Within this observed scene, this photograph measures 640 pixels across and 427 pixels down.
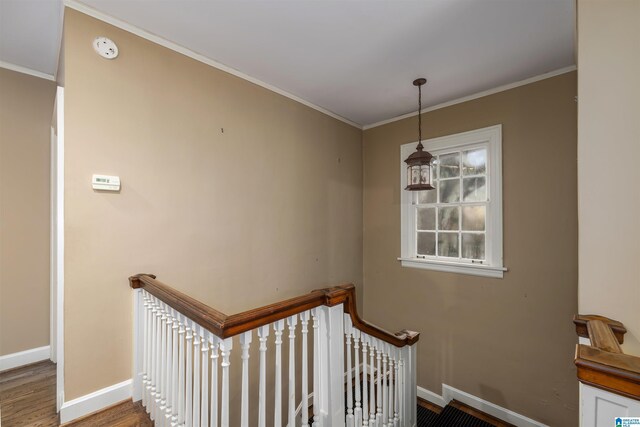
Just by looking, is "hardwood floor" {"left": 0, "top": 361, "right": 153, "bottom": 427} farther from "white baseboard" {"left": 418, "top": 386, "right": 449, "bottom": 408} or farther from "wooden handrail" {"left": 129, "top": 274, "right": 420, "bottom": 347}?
"white baseboard" {"left": 418, "top": 386, "right": 449, "bottom": 408}

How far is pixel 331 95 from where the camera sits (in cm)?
295

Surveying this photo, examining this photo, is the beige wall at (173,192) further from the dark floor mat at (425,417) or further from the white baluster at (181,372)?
the dark floor mat at (425,417)

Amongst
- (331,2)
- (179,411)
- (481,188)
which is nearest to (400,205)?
(481,188)

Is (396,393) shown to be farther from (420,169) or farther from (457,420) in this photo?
(420,169)

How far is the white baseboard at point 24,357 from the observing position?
2.38 m

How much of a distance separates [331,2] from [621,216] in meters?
1.80

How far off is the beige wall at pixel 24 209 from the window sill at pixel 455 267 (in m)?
3.64

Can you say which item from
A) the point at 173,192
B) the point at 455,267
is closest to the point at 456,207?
the point at 455,267

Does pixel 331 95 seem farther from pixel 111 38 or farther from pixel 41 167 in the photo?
pixel 41 167

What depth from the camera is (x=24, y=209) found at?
242 cm

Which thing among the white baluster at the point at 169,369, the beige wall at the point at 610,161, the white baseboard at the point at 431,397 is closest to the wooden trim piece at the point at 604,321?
the beige wall at the point at 610,161

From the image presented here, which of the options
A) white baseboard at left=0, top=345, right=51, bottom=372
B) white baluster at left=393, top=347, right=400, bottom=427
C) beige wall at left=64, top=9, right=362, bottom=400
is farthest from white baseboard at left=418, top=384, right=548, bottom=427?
white baseboard at left=0, top=345, right=51, bottom=372

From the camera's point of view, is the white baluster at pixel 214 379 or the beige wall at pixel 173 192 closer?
the white baluster at pixel 214 379

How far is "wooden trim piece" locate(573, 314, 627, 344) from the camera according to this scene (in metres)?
1.03
